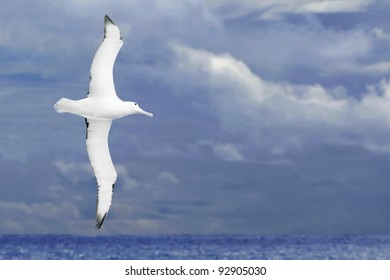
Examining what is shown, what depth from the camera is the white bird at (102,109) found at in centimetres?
2905

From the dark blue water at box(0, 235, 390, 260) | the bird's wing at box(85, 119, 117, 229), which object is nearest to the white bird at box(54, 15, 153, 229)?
the bird's wing at box(85, 119, 117, 229)

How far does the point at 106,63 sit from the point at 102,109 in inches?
61.8

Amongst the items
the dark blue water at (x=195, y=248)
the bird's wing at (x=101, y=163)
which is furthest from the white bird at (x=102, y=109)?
the dark blue water at (x=195, y=248)

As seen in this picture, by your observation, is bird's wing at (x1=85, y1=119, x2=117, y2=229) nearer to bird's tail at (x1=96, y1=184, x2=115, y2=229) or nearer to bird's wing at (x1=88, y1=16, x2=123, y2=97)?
bird's tail at (x1=96, y1=184, x2=115, y2=229)

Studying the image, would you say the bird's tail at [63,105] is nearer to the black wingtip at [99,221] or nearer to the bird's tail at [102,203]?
the bird's tail at [102,203]

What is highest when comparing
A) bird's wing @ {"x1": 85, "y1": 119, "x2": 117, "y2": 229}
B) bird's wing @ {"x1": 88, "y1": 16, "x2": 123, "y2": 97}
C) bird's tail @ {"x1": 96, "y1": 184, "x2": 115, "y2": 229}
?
bird's wing @ {"x1": 88, "y1": 16, "x2": 123, "y2": 97}

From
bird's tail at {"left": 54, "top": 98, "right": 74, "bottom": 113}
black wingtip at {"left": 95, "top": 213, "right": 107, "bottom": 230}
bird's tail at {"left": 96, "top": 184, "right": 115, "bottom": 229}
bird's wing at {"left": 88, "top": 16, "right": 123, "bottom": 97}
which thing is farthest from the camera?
bird's tail at {"left": 96, "top": 184, "right": 115, "bottom": 229}

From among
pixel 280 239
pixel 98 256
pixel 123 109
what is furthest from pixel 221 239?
pixel 123 109

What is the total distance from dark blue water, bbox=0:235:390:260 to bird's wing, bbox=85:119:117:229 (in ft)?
112

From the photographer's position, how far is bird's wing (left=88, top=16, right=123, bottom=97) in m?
28.9

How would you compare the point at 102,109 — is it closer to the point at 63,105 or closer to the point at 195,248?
the point at 63,105

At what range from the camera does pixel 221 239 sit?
288 ft
